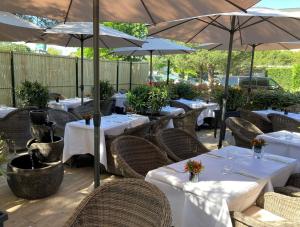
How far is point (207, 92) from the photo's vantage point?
9.90 metres

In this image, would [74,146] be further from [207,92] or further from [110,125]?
[207,92]

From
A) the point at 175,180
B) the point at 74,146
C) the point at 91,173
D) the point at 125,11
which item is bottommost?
the point at 91,173

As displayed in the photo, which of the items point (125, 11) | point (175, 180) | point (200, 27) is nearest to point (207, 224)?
point (175, 180)

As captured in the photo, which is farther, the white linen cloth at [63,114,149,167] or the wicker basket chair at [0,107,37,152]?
the wicker basket chair at [0,107,37,152]

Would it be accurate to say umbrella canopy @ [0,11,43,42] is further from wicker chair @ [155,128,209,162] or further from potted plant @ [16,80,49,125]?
wicker chair @ [155,128,209,162]

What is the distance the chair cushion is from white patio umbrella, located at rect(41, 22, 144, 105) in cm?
403

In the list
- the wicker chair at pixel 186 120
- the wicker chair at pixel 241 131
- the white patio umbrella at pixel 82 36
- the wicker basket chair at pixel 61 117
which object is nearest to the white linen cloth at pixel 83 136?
the wicker basket chair at pixel 61 117

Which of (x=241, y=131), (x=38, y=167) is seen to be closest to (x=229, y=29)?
(x=241, y=131)

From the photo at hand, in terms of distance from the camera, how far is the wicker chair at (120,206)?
5.77ft

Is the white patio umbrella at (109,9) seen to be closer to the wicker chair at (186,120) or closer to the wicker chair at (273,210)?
the wicker chair at (273,210)

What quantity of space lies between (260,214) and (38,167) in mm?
2671

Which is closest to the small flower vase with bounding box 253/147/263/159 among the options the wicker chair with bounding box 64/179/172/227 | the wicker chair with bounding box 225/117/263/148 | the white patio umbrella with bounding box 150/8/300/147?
the wicker chair with bounding box 225/117/263/148

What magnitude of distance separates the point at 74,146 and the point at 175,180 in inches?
99.6

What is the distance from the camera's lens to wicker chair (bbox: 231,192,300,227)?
6.49ft
